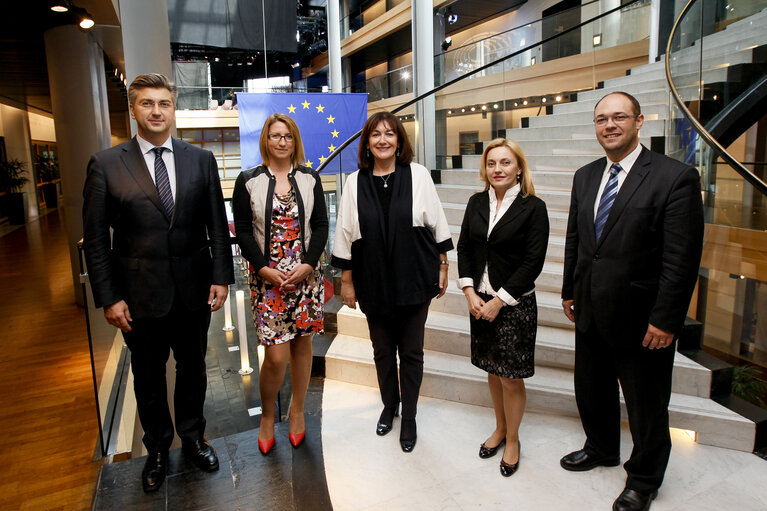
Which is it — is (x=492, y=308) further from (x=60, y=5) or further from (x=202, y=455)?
(x=60, y=5)

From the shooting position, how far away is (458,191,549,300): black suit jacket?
229cm

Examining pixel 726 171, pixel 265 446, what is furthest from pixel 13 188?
pixel 726 171

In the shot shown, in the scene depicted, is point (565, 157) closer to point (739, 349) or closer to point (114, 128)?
point (739, 349)

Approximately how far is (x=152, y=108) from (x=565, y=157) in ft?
13.0

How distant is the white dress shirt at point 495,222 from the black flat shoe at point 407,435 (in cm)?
79

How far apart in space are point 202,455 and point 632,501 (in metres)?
1.93

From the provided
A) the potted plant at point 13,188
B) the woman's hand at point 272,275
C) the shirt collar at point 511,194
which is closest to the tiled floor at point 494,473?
the woman's hand at point 272,275

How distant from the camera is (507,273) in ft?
7.66

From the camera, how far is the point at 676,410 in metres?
2.59

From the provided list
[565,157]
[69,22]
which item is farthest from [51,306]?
[565,157]

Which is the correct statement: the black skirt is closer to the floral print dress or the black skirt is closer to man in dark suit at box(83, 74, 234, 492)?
the floral print dress

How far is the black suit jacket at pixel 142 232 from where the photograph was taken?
2.04m

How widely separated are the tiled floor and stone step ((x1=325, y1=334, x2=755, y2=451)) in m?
0.07

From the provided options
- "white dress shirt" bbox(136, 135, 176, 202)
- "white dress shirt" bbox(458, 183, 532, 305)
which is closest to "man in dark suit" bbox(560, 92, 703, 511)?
"white dress shirt" bbox(458, 183, 532, 305)
